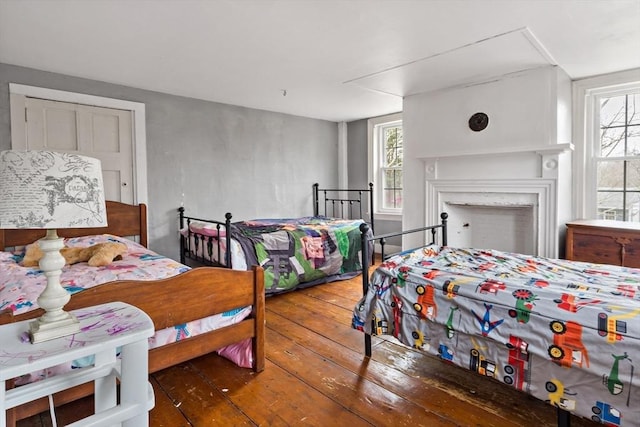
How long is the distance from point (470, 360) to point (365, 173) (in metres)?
3.96

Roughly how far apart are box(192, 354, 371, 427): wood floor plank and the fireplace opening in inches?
99.4

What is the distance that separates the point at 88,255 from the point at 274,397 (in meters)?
1.58

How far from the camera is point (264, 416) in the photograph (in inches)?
67.1

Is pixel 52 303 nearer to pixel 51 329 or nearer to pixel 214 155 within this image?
pixel 51 329

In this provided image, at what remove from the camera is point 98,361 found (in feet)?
3.90

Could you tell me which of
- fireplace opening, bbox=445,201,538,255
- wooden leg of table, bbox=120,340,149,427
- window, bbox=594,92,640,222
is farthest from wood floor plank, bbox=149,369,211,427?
window, bbox=594,92,640,222

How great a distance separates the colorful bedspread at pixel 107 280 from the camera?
1684 millimetres

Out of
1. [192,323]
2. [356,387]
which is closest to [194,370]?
[192,323]

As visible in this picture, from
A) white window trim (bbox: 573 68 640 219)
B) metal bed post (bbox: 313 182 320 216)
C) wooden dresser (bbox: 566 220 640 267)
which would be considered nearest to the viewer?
wooden dresser (bbox: 566 220 640 267)

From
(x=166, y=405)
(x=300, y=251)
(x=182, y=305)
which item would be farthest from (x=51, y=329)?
(x=300, y=251)

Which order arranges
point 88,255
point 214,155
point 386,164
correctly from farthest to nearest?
1. point 386,164
2. point 214,155
3. point 88,255

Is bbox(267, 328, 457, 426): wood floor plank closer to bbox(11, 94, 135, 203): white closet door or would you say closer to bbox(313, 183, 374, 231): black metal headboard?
bbox(11, 94, 135, 203): white closet door

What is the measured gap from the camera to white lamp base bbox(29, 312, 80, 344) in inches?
41.0

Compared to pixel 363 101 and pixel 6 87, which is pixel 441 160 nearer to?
pixel 363 101
